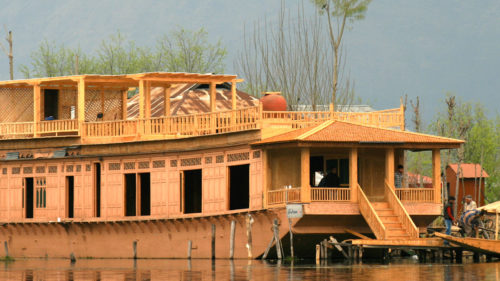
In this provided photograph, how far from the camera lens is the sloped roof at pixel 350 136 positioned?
105ft

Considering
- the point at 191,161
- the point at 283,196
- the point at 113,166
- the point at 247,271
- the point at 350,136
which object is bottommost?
the point at 247,271

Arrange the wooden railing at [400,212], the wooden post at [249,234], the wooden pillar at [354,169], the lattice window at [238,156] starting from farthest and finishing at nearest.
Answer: the lattice window at [238,156]
the wooden post at [249,234]
the wooden pillar at [354,169]
the wooden railing at [400,212]

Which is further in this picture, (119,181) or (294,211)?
(119,181)

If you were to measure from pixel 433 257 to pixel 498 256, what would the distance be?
2.00m

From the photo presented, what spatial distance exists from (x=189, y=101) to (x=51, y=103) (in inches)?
338

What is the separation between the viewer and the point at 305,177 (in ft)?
105

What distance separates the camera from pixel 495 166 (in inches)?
2805

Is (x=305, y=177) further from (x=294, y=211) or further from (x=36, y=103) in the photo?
(x=36, y=103)

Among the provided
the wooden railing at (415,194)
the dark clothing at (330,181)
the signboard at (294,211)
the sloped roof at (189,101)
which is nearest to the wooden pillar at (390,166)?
the wooden railing at (415,194)

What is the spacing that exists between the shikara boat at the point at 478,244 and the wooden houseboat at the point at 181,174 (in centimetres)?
126

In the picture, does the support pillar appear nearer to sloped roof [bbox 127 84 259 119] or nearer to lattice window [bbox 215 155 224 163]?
lattice window [bbox 215 155 224 163]

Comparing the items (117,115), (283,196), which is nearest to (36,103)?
(117,115)

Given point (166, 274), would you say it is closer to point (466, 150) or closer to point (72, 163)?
point (72, 163)

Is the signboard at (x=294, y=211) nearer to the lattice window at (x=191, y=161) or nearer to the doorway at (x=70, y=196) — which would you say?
the lattice window at (x=191, y=161)
